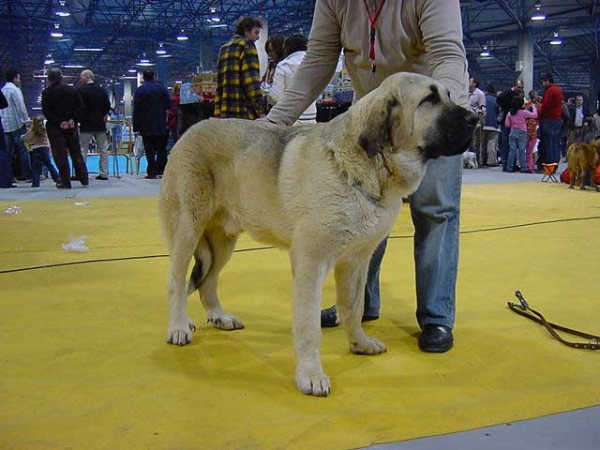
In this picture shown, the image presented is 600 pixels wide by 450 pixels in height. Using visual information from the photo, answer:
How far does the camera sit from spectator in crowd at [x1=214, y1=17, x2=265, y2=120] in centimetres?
654

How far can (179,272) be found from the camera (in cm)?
308

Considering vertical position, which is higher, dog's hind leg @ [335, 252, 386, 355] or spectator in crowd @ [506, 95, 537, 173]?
spectator in crowd @ [506, 95, 537, 173]

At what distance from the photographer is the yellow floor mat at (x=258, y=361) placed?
2.13m

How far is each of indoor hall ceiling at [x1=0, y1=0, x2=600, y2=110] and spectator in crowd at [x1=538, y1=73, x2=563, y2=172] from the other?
1394 centimetres

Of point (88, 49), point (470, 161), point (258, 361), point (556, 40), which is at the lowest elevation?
point (258, 361)

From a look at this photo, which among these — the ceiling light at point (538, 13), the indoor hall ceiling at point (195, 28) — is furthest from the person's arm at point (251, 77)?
the ceiling light at point (538, 13)

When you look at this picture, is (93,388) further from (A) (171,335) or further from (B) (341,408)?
(B) (341,408)

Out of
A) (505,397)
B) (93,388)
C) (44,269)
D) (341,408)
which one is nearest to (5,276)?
(44,269)

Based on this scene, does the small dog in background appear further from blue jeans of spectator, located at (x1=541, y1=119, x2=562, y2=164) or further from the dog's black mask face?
the dog's black mask face

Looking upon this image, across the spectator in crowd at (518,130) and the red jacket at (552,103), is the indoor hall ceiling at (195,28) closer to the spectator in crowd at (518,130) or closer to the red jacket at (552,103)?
the spectator in crowd at (518,130)

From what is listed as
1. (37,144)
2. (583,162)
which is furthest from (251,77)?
(37,144)

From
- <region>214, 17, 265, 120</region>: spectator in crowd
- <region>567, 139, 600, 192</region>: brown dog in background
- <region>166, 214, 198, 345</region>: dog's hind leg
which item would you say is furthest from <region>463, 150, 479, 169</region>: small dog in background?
<region>166, 214, 198, 345</region>: dog's hind leg

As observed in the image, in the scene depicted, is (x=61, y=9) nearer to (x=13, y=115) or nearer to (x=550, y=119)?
(x=13, y=115)

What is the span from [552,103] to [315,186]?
477 inches
